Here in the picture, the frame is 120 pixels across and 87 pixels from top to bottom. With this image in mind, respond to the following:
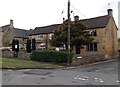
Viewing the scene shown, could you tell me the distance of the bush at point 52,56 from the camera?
20922 millimetres

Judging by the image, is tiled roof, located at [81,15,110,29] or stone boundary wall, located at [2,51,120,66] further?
tiled roof, located at [81,15,110,29]

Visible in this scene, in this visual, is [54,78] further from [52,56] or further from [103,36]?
[103,36]

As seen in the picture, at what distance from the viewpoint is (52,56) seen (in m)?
22.3

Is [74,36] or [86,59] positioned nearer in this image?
[86,59]

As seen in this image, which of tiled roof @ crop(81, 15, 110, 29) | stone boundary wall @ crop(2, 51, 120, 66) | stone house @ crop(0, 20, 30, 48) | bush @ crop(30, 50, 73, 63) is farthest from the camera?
stone house @ crop(0, 20, 30, 48)

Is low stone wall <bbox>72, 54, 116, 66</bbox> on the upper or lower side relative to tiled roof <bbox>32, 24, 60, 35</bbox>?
lower

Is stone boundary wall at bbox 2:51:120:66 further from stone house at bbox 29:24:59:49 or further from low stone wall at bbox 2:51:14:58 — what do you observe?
stone house at bbox 29:24:59:49

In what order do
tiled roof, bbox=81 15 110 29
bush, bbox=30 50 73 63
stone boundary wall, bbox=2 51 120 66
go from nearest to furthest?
bush, bbox=30 50 73 63 → stone boundary wall, bbox=2 51 120 66 → tiled roof, bbox=81 15 110 29

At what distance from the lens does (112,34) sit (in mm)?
34344

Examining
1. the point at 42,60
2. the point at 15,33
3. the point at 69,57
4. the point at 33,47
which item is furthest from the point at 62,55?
the point at 15,33

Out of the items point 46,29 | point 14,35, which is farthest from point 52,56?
point 14,35

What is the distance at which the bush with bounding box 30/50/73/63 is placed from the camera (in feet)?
68.6

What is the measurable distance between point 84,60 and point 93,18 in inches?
609

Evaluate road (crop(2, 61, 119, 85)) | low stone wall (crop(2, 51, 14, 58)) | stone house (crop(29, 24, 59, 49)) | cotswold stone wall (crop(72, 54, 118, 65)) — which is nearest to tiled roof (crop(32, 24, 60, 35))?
stone house (crop(29, 24, 59, 49))
